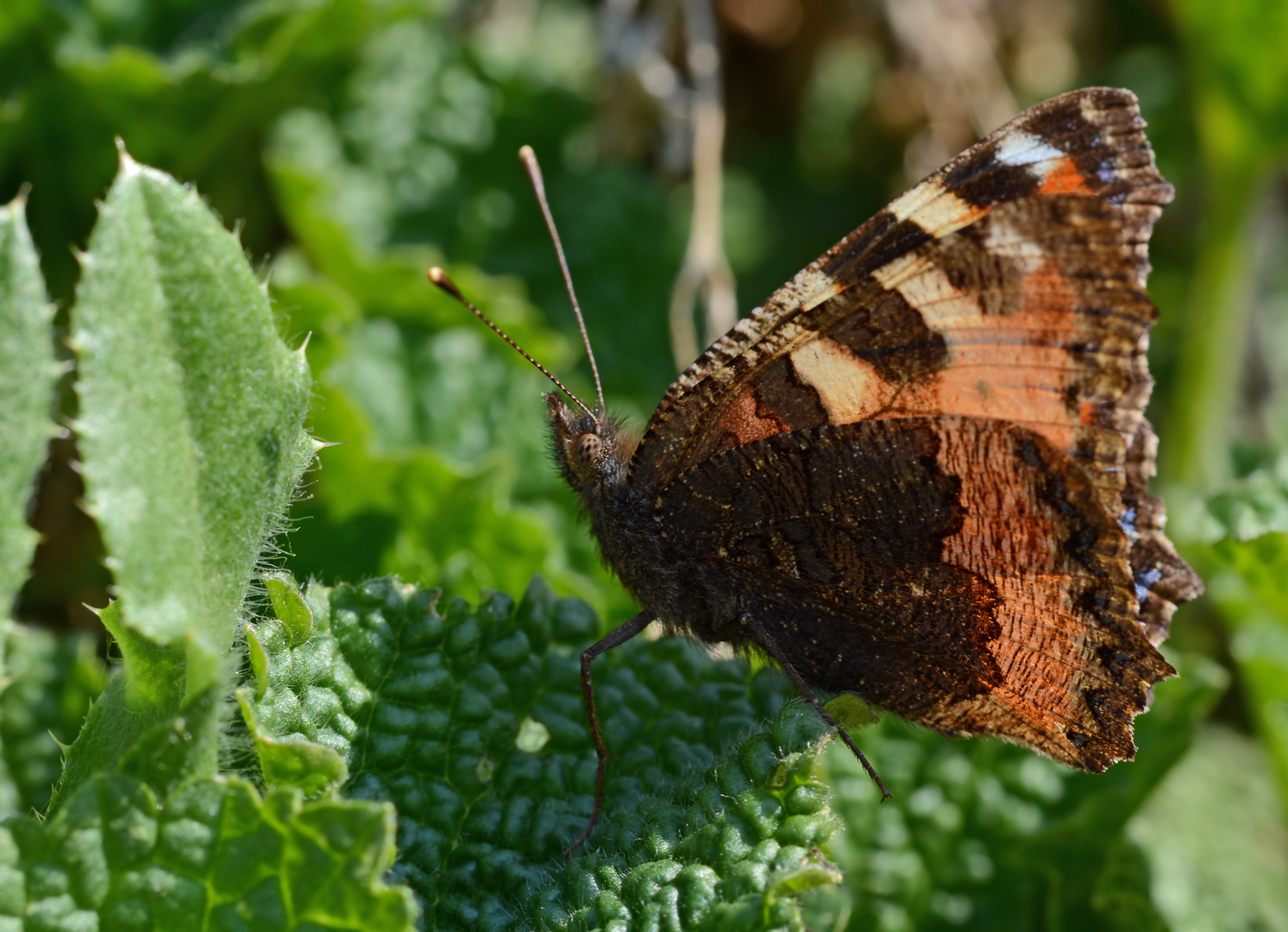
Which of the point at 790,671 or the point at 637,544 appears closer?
the point at 790,671

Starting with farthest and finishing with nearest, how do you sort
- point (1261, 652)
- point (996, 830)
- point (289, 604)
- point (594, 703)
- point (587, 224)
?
point (587, 224)
point (1261, 652)
point (996, 830)
point (594, 703)
point (289, 604)

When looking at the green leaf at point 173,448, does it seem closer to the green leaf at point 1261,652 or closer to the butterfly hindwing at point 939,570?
the butterfly hindwing at point 939,570

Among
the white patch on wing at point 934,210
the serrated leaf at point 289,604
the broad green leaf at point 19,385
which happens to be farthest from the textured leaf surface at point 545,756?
the white patch on wing at point 934,210

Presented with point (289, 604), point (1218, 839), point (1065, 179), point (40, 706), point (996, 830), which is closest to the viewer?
point (289, 604)

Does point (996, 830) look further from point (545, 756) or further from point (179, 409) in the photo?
point (179, 409)

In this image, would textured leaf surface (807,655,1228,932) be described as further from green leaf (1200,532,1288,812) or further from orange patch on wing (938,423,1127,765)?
orange patch on wing (938,423,1127,765)

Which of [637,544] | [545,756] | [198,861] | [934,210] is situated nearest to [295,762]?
[198,861]
